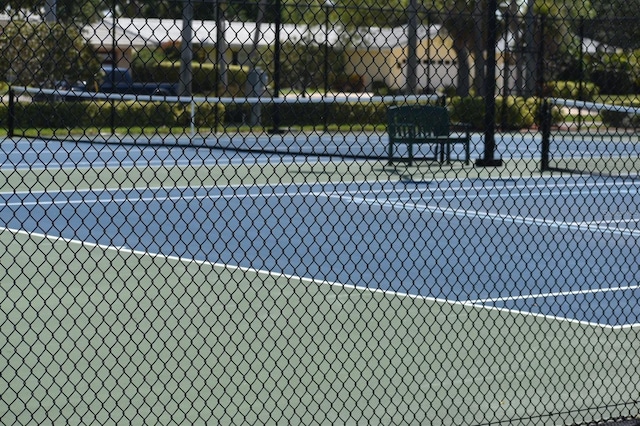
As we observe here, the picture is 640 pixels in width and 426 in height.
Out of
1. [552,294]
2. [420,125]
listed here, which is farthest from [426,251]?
[420,125]

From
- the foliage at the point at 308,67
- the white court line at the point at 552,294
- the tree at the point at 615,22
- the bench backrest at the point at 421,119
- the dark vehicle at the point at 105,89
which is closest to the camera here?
the dark vehicle at the point at 105,89

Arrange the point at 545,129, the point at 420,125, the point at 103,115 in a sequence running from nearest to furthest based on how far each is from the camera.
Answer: the point at 545,129 < the point at 420,125 < the point at 103,115

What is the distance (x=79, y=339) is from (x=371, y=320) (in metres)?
1.86

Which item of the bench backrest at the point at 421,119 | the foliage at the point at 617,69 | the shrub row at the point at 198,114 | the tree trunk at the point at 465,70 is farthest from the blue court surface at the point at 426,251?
the shrub row at the point at 198,114

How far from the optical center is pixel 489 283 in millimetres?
9000

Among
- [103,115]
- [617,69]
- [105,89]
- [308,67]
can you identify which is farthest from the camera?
[308,67]

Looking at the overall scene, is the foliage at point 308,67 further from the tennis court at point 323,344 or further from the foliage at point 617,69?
the tennis court at point 323,344

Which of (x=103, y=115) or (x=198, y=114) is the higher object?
(x=103, y=115)

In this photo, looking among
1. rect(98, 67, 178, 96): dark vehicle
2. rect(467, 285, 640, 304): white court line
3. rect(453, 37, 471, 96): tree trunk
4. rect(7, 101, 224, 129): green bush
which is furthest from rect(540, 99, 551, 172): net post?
rect(467, 285, 640, 304): white court line

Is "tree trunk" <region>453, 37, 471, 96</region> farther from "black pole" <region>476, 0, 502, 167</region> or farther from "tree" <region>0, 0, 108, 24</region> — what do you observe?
"tree" <region>0, 0, 108, 24</region>

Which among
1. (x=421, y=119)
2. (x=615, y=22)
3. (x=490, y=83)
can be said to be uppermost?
(x=615, y=22)

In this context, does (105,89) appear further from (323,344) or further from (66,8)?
(323,344)

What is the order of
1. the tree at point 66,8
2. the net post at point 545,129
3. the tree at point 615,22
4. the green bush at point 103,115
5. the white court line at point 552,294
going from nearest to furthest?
1. the tree at point 66,8
2. the tree at point 615,22
3. the white court line at point 552,294
4. the net post at point 545,129
5. the green bush at point 103,115

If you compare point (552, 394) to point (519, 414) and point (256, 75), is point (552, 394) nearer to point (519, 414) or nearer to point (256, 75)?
point (519, 414)
